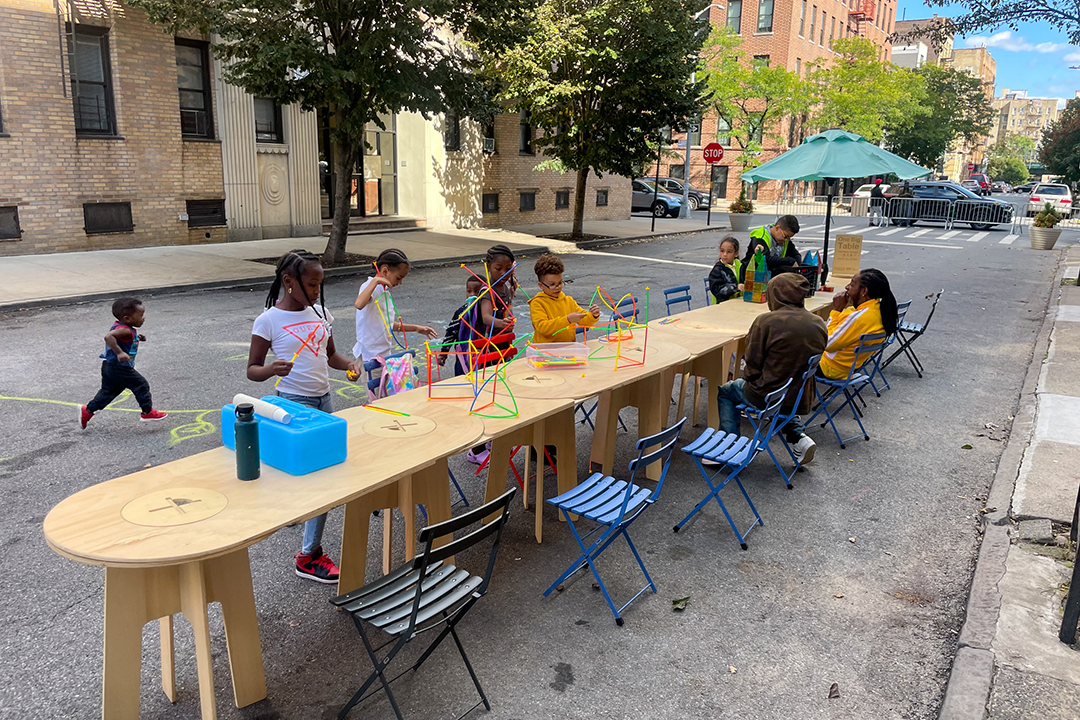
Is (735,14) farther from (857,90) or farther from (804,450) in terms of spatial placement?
(804,450)

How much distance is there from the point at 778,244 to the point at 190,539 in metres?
7.71

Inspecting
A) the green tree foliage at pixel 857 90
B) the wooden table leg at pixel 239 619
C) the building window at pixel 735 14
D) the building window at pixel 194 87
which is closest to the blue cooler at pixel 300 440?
the wooden table leg at pixel 239 619

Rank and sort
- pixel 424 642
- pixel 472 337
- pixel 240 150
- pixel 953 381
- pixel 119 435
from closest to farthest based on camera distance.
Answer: pixel 424 642, pixel 472 337, pixel 119 435, pixel 953 381, pixel 240 150

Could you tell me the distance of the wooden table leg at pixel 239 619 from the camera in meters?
3.29

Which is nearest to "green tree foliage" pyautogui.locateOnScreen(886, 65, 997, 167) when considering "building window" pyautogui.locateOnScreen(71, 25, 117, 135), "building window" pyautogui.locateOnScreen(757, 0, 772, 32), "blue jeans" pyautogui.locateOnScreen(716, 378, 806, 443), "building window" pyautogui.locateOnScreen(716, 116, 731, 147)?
"building window" pyautogui.locateOnScreen(757, 0, 772, 32)

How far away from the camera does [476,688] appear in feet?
11.7

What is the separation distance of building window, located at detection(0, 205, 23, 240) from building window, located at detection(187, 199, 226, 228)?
3.42m

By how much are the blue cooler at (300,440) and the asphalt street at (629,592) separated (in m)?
0.17

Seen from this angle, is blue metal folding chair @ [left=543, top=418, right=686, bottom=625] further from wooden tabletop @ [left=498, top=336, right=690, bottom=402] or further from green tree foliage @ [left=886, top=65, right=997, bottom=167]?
green tree foliage @ [left=886, top=65, right=997, bottom=167]

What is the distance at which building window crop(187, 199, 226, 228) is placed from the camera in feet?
58.0

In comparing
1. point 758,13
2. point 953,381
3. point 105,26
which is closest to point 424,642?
point 953,381

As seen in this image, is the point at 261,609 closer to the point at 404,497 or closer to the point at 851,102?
the point at 404,497

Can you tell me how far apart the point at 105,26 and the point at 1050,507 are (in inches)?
696

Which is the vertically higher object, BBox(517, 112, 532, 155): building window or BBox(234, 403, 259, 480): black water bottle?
BBox(517, 112, 532, 155): building window
